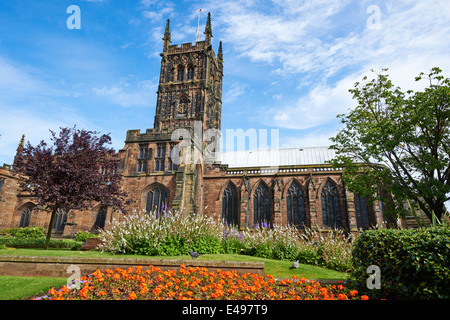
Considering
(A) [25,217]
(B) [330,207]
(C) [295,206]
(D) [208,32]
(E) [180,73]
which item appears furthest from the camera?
(D) [208,32]

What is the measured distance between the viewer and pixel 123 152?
28.3 meters

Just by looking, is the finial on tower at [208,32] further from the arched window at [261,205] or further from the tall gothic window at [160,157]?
the arched window at [261,205]

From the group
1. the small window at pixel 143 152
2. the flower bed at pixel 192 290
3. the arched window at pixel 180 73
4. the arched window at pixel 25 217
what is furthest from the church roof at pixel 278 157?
the flower bed at pixel 192 290

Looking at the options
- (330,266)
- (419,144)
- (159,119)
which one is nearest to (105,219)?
(159,119)

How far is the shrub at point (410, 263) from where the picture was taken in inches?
184

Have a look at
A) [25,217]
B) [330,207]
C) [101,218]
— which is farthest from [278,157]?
[25,217]

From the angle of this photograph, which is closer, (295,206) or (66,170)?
(66,170)

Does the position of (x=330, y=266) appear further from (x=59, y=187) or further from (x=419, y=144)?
(x=59, y=187)

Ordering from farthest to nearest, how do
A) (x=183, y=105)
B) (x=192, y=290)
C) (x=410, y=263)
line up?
(x=183, y=105) → (x=192, y=290) → (x=410, y=263)

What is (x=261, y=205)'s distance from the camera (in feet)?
90.2

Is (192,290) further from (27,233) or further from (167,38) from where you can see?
(167,38)

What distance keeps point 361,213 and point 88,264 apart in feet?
83.6

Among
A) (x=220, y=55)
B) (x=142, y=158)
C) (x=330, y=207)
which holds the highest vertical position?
(x=220, y=55)
